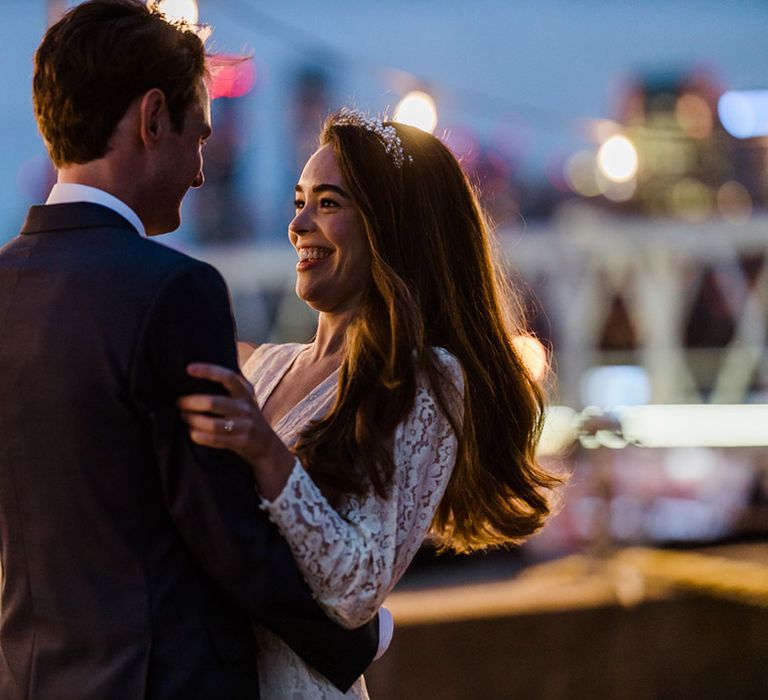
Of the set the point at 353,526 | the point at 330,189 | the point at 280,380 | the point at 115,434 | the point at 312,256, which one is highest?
the point at 330,189

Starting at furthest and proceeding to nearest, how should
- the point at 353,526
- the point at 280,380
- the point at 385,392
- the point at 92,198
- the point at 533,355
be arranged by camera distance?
the point at 533,355, the point at 280,380, the point at 385,392, the point at 353,526, the point at 92,198

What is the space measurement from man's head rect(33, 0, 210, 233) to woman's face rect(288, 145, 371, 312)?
0.46m

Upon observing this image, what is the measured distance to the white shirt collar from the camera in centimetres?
192

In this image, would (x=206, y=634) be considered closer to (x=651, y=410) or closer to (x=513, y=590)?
(x=513, y=590)

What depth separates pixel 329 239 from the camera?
2.41m

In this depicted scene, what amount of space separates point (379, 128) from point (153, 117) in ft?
2.16

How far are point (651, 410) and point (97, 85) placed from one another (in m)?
13.5

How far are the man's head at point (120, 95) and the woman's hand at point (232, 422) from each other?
0.34 meters

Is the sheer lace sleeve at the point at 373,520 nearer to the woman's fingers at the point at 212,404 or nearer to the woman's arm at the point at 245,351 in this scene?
the woman's fingers at the point at 212,404

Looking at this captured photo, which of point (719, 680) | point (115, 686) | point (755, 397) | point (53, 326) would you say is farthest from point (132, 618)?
point (755, 397)

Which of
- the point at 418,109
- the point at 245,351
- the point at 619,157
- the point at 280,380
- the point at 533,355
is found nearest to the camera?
the point at 280,380

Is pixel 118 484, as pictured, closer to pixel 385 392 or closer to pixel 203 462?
pixel 203 462

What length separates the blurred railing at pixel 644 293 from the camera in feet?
49.4

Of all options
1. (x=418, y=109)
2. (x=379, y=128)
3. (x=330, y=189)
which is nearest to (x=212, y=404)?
(x=330, y=189)
